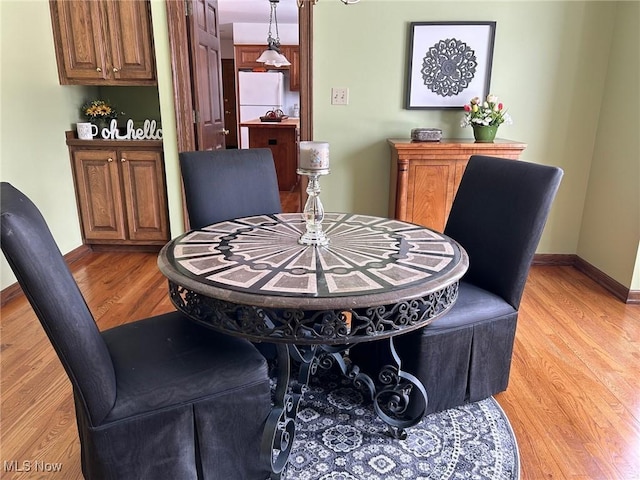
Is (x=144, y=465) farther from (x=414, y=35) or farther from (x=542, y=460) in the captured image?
(x=414, y=35)

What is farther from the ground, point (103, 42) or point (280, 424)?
point (103, 42)

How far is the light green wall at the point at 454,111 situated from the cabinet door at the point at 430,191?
42cm

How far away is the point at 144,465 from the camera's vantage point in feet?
4.02

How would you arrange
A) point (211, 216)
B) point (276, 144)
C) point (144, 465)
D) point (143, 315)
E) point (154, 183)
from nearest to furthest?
point (144, 465) → point (211, 216) → point (143, 315) → point (154, 183) → point (276, 144)

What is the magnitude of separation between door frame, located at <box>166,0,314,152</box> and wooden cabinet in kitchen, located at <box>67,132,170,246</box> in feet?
0.94

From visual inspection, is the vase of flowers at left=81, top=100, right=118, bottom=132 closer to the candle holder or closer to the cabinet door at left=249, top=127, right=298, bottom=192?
the cabinet door at left=249, top=127, right=298, bottom=192

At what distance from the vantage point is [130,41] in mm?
3273

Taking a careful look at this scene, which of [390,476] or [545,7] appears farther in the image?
[545,7]

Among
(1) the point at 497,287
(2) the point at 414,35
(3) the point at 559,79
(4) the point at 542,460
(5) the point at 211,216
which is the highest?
(2) the point at 414,35

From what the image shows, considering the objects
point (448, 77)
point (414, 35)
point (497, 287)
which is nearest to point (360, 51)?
point (414, 35)

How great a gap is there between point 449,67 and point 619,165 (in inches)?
50.9

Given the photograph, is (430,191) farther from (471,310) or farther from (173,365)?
(173,365)

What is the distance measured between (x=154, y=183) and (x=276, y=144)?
2.57 meters

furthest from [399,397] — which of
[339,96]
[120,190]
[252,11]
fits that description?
[252,11]
